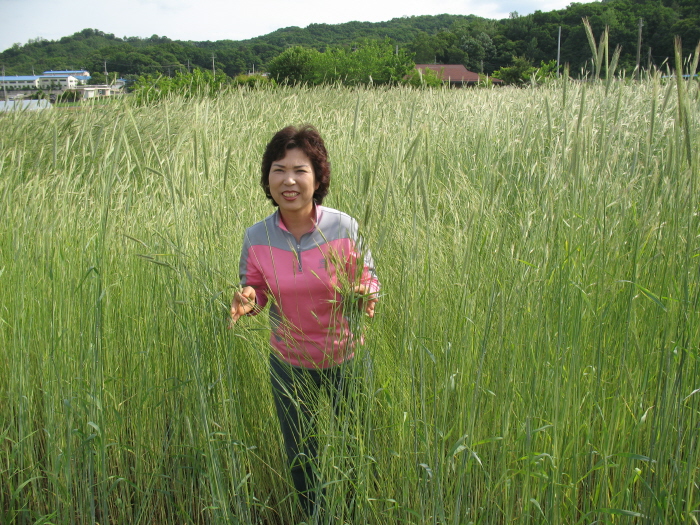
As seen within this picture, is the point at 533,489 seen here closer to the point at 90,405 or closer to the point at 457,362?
the point at 457,362

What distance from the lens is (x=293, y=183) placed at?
1.65 m

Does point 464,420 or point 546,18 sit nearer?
point 464,420

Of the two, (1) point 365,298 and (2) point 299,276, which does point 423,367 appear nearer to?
(1) point 365,298

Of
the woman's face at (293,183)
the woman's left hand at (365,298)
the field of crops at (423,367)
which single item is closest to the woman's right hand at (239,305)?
the field of crops at (423,367)

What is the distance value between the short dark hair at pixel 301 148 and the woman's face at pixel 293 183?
2cm

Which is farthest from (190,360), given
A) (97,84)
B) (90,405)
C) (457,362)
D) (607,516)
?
(97,84)

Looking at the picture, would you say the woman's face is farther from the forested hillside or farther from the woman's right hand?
the forested hillside

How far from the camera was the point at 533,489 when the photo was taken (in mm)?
1258

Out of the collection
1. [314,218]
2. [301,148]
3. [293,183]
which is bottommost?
[314,218]

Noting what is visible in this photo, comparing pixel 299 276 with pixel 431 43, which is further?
pixel 431 43

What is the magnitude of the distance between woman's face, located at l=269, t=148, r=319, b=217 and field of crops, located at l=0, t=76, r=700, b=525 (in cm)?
24

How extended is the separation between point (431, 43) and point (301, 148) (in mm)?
62305

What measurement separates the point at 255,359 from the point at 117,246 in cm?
85

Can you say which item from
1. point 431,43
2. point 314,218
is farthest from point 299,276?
point 431,43
